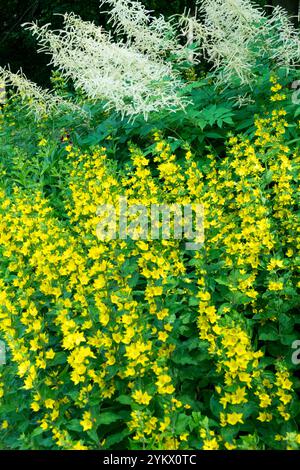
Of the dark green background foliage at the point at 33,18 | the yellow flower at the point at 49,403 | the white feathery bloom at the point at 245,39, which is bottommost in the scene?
the yellow flower at the point at 49,403

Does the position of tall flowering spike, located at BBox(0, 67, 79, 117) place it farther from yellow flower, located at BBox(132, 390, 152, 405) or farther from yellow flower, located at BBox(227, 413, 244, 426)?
yellow flower, located at BBox(227, 413, 244, 426)

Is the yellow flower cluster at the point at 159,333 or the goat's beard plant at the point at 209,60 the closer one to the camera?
the yellow flower cluster at the point at 159,333

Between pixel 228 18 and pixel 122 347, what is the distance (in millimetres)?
3194

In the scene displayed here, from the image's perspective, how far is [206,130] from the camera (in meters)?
4.54

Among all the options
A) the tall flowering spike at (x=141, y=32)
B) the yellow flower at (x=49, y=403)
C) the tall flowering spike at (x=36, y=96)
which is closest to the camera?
the yellow flower at (x=49, y=403)

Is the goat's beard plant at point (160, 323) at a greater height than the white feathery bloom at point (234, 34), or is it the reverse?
the white feathery bloom at point (234, 34)

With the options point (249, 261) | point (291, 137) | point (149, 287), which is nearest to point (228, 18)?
point (291, 137)

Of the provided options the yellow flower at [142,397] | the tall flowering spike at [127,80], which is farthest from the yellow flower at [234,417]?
the tall flowering spike at [127,80]

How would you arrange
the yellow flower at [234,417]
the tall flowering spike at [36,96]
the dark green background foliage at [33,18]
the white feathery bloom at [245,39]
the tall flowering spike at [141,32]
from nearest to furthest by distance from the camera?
the yellow flower at [234,417]
the white feathery bloom at [245,39]
the tall flowering spike at [141,32]
the tall flowering spike at [36,96]
the dark green background foliage at [33,18]

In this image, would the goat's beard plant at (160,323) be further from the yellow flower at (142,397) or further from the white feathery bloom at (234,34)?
the white feathery bloom at (234,34)

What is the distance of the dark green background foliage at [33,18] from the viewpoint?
11.2 metres

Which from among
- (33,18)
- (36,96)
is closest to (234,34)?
(36,96)

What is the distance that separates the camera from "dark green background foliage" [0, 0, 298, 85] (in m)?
11.2

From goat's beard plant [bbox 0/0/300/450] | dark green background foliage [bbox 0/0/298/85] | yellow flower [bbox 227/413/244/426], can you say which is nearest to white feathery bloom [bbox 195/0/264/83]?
goat's beard plant [bbox 0/0/300/450]
